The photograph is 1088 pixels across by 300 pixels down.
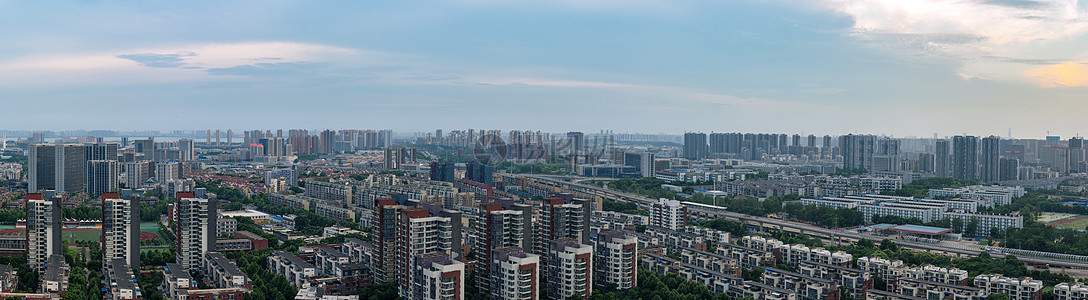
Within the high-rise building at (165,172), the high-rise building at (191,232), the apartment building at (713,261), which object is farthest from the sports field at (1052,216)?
the high-rise building at (165,172)

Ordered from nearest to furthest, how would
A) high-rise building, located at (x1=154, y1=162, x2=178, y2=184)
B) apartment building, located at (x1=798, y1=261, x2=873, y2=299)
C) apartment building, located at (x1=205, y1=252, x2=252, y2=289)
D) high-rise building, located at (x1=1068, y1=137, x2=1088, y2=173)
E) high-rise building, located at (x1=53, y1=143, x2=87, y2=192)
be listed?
apartment building, located at (x1=205, y1=252, x2=252, y2=289) < apartment building, located at (x1=798, y1=261, x2=873, y2=299) < high-rise building, located at (x1=53, y1=143, x2=87, y2=192) < high-rise building, located at (x1=154, y1=162, x2=178, y2=184) < high-rise building, located at (x1=1068, y1=137, x2=1088, y2=173)

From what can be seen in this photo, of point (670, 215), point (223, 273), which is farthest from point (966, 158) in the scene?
point (223, 273)

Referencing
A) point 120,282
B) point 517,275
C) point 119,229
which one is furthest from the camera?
point 119,229

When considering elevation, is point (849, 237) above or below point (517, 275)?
below

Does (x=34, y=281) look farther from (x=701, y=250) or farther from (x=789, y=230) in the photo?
(x=789, y=230)

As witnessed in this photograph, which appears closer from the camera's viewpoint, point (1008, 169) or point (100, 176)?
point (100, 176)

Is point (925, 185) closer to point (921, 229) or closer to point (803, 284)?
point (921, 229)

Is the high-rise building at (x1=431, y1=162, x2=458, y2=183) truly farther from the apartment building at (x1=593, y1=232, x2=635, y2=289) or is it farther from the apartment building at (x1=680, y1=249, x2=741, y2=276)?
the apartment building at (x1=593, y1=232, x2=635, y2=289)

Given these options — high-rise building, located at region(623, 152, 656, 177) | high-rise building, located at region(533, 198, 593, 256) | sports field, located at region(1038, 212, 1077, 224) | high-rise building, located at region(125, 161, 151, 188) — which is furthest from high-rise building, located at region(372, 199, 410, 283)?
high-rise building, located at region(623, 152, 656, 177)
